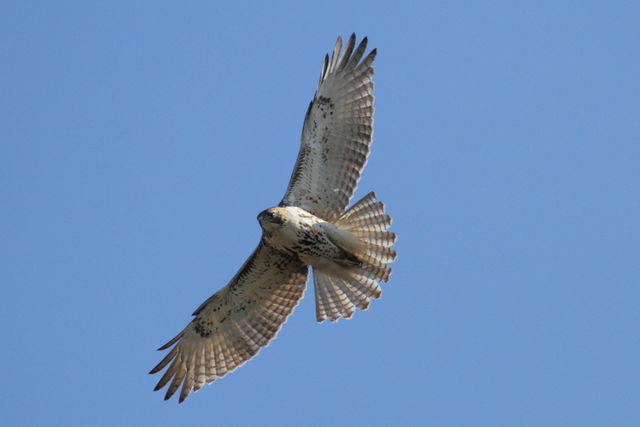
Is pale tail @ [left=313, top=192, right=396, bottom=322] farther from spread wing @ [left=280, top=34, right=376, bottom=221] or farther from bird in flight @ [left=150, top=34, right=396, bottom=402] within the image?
spread wing @ [left=280, top=34, right=376, bottom=221]

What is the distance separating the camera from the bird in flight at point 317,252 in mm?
11070

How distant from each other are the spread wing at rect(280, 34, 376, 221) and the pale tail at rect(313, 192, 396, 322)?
37 cm

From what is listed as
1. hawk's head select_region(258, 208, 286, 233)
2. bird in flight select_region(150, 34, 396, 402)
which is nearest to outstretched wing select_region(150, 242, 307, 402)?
bird in flight select_region(150, 34, 396, 402)

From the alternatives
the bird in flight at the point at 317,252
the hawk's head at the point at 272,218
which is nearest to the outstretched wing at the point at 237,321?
the bird in flight at the point at 317,252

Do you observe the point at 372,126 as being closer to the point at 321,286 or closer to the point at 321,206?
the point at 321,206

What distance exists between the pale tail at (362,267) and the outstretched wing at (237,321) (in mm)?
458

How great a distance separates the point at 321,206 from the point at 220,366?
7.28 feet

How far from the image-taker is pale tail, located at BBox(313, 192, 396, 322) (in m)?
11.0

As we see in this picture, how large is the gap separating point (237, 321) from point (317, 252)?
1.40 meters

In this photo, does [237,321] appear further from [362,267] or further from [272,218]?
[362,267]

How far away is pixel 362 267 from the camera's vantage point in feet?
36.7

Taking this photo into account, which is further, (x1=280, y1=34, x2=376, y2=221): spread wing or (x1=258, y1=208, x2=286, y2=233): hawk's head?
(x1=280, y1=34, x2=376, y2=221): spread wing

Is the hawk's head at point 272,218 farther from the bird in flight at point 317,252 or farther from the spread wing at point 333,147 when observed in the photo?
the spread wing at point 333,147

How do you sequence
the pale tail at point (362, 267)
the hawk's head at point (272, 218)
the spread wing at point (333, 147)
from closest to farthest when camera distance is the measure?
the hawk's head at point (272, 218)
the pale tail at point (362, 267)
the spread wing at point (333, 147)
